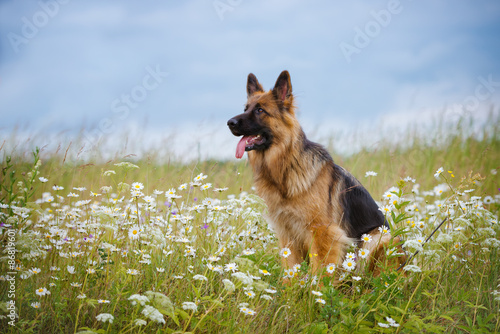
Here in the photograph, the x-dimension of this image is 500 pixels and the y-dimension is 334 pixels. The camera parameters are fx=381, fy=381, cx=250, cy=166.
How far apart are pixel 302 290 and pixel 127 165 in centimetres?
166

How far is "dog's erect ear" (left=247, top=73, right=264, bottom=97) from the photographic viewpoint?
475 cm

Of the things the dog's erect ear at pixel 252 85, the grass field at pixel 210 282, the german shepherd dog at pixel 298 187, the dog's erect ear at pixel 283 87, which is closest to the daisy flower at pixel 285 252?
the grass field at pixel 210 282

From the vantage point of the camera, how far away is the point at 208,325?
245 centimetres

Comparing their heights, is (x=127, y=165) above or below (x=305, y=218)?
above

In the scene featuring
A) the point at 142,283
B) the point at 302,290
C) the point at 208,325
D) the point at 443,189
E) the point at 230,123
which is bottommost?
the point at 443,189

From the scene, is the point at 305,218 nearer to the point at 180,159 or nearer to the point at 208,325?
the point at 208,325

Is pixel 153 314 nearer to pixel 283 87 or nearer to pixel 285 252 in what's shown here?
pixel 285 252

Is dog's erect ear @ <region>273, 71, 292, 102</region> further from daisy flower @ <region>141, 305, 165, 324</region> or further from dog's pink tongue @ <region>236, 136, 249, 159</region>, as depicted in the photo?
daisy flower @ <region>141, 305, 165, 324</region>

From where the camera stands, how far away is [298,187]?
12.9ft

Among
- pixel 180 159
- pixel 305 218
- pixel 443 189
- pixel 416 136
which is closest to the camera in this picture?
pixel 305 218

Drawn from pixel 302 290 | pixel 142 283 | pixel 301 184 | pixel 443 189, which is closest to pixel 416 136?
pixel 443 189

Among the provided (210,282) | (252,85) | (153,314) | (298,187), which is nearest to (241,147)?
(298,187)

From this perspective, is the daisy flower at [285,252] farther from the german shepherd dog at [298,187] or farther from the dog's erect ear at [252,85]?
the dog's erect ear at [252,85]

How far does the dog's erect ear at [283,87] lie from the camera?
4.27 metres
